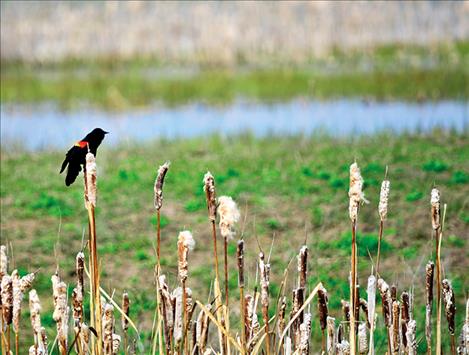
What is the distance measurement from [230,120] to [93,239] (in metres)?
12.2

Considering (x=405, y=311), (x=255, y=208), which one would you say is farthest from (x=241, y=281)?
(x=255, y=208)

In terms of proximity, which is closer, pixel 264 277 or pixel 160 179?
pixel 160 179

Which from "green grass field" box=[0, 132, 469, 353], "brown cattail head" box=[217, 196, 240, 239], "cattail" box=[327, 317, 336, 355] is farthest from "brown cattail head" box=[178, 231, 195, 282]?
"green grass field" box=[0, 132, 469, 353]

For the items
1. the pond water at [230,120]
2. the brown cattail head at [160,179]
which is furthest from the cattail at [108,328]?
the pond water at [230,120]

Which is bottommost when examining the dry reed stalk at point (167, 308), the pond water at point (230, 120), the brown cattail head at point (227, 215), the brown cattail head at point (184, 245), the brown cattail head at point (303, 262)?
the pond water at point (230, 120)

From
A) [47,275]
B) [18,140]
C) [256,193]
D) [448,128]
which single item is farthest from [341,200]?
[18,140]

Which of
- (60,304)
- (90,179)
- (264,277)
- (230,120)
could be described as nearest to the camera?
(90,179)

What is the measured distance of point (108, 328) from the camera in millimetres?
3047

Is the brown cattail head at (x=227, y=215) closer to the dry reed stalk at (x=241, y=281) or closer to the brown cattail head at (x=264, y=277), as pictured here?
the dry reed stalk at (x=241, y=281)

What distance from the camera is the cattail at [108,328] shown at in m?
2.98

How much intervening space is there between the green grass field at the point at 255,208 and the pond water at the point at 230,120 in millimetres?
724

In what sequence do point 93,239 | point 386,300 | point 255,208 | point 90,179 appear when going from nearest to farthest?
point 90,179 → point 93,239 → point 386,300 → point 255,208

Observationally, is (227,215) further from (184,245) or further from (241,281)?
(241,281)

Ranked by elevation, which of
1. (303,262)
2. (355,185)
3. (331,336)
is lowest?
(331,336)
